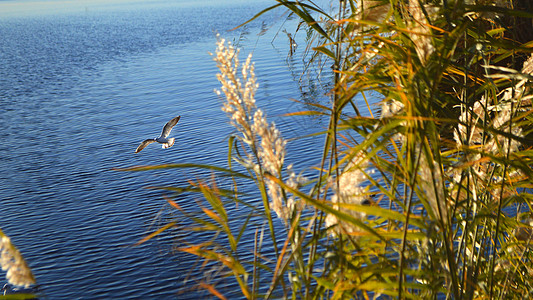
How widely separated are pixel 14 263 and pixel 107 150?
23.6ft

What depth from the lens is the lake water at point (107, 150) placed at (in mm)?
4965

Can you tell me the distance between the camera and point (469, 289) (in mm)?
1579

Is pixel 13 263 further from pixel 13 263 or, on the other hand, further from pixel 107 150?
pixel 107 150

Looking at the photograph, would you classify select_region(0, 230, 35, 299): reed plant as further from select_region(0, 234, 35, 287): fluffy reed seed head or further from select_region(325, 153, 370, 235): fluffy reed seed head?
select_region(325, 153, 370, 235): fluffy reed seed head

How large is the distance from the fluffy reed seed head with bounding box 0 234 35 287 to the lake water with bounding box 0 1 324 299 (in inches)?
26.1

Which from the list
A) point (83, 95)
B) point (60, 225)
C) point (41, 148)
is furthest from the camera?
point (83, 95)

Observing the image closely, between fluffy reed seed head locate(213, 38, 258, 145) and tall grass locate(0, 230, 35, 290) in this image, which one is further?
fluffy reed seed head locate(213, 38, 258, 145)

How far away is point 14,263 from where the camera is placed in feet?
3.82

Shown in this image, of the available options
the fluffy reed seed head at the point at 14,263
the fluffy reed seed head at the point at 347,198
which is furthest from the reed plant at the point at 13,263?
the fluffy reed seed head at the point at 347,198

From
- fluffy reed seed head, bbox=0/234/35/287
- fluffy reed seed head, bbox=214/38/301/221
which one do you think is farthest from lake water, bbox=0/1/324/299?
fluffy reed seed head, bbox=0/234/35/287

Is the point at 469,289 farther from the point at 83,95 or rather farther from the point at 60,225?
the point at 83,95

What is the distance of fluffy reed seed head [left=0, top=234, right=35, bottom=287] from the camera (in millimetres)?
1120

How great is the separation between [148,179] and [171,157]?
0.66 m

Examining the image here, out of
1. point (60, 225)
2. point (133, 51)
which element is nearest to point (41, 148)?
point (60, 225)
